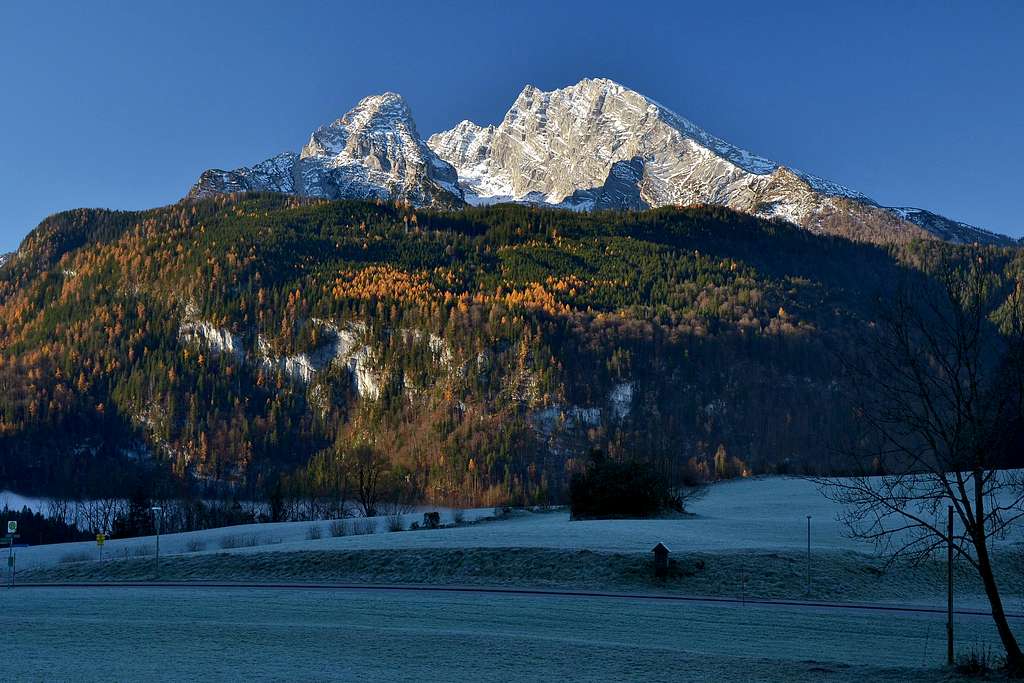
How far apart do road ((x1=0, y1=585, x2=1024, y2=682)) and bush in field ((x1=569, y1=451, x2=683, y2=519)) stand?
124 feet

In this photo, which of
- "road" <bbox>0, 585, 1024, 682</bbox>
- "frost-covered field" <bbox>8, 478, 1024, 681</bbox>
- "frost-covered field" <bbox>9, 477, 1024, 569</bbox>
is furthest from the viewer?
"frost-covered field" <bbox>9, 477, 1024, 569</bbox>

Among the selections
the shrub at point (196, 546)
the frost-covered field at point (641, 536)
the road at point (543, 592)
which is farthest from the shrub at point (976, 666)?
the shrub at point (196, 546)

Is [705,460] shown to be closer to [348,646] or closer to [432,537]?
[432,537]

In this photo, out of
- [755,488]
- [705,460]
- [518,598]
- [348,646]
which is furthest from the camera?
[705,460]

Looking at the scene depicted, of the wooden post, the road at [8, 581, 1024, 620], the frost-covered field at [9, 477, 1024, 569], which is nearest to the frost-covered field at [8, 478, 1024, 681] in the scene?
the frost-covered field at [9, 477, 1024, 569]

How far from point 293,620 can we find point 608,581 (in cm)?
1661

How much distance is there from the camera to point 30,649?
99.9 ft

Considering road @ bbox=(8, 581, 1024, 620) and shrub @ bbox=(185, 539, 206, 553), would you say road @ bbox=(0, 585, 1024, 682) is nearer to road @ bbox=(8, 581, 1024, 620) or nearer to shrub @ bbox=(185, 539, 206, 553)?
road @ bbox=(8, 581, 1024, 620)

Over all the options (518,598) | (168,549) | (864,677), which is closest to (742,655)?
(864,677)

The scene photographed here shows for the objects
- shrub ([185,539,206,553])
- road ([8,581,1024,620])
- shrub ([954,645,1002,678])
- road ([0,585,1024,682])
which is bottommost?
shrub ([185,539,206,553])

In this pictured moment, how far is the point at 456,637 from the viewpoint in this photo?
3172 centimetres

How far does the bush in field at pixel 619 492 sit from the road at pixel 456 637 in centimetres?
3791

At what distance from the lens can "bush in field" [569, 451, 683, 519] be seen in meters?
81.1

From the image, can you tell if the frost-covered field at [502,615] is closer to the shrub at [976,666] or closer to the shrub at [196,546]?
the shrub at [976,666]
